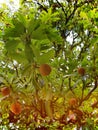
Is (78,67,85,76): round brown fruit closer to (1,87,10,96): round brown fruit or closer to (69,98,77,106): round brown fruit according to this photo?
(69,98,77,106): round brown fruit

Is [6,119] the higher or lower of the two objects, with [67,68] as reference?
lower

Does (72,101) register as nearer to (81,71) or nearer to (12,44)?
(81,71)

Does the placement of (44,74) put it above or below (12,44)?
below

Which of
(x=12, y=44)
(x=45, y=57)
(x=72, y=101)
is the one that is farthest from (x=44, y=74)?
(x=72, y=101)

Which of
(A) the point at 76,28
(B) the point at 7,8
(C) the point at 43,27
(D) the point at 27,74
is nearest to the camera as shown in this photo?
(C) the point at 43,27

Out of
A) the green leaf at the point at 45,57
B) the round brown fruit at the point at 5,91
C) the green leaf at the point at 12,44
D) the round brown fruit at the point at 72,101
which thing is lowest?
the round brown fruit at the point at 72,101

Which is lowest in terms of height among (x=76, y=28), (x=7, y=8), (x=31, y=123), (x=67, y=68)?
(x=31, y=123)

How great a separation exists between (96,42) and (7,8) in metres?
3.61

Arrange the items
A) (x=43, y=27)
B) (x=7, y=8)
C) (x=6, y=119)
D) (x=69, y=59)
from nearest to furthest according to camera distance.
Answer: (x=43, y=27)
(x=69, y=59)
(x=6, y=119)
(x=7, y=8)

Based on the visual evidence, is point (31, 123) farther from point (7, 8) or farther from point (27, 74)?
point (7, 8)

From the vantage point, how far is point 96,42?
1.57 m

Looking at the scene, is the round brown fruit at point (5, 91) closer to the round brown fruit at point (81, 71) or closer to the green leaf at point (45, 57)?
the green leaf at point (45, 57)

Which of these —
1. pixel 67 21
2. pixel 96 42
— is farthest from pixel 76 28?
pixel 96 42

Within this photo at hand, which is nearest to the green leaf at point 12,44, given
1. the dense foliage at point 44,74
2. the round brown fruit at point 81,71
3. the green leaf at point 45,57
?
the dense foliage at point 44,74
